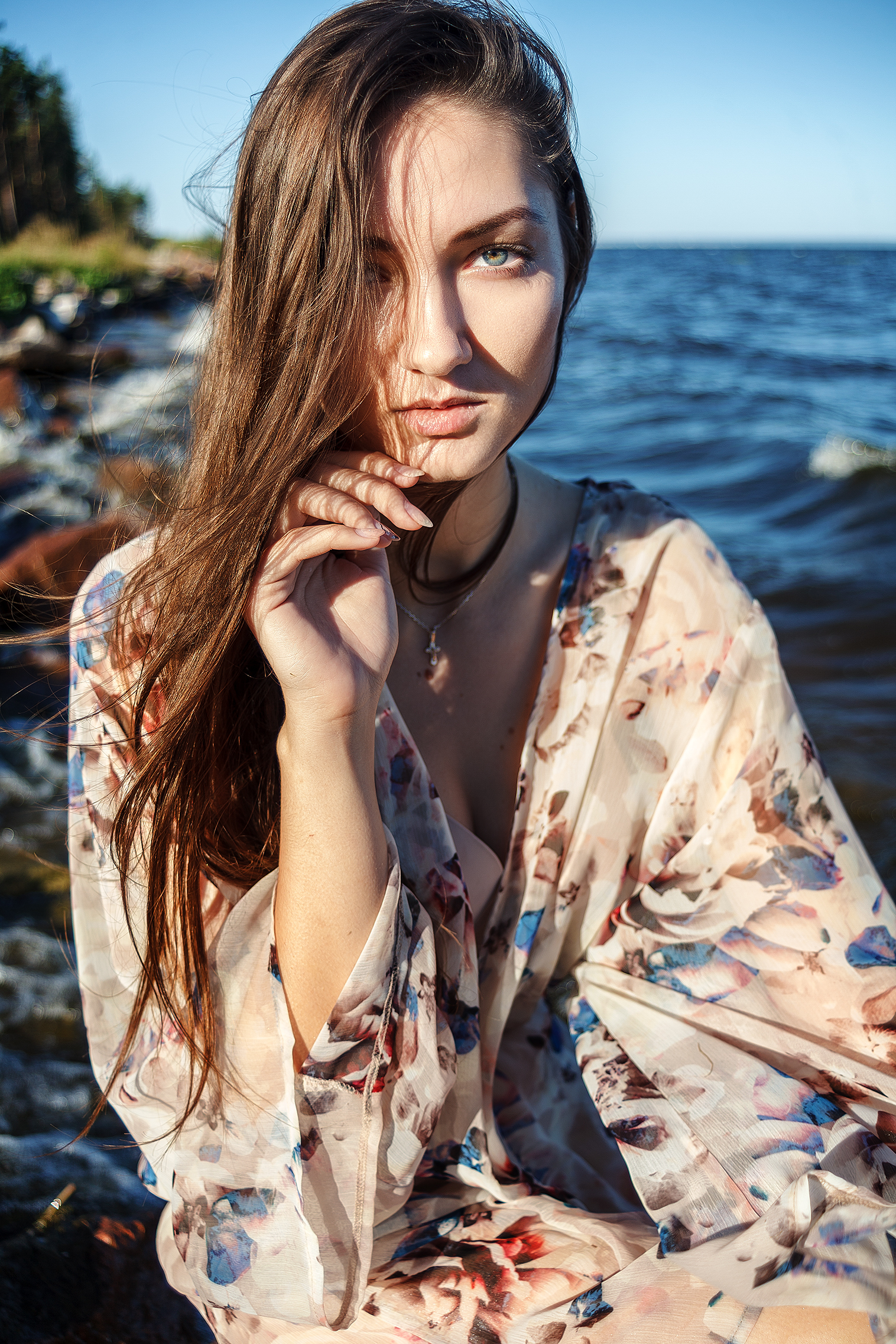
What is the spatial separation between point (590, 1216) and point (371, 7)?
1869 mm

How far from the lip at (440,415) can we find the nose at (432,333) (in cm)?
6

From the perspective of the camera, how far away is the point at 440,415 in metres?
1.40

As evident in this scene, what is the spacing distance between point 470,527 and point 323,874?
2.71 ft

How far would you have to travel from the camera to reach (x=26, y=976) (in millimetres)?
2629

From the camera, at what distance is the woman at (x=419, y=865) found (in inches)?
49.1

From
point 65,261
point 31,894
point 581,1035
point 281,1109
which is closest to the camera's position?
point 281,1109

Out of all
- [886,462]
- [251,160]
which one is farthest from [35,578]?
[886,462]

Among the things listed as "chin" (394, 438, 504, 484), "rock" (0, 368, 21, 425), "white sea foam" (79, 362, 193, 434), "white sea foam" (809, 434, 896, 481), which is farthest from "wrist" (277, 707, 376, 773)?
"rock" (0, 368, 21, 425)

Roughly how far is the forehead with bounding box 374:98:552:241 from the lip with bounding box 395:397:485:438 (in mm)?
239

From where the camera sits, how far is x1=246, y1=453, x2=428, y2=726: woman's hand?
1277 millimetres

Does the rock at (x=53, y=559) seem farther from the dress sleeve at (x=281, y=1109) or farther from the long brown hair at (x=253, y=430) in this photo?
the dress sleeve at (x=281, y=1109)

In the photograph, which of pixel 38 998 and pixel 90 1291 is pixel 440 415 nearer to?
pixel 90 1291

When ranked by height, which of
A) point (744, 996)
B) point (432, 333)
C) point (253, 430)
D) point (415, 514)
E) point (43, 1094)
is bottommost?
point (43, 1094)

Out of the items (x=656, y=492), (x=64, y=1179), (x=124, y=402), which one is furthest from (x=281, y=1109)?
(x=124, y=402)
